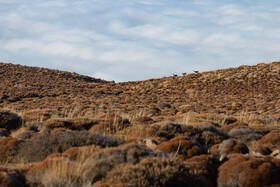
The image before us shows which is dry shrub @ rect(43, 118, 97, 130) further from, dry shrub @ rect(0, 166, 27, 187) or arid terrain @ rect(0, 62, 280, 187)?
dry shrub @ rect(0, 166, 27, 187)

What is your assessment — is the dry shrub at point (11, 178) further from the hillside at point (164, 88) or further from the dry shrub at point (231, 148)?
the hillside at point (164, 88)

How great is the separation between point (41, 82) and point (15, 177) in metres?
45.3

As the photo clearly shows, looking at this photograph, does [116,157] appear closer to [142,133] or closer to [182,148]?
[182,148]

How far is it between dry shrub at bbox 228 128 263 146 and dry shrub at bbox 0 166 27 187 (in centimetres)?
803

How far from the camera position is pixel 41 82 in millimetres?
48969

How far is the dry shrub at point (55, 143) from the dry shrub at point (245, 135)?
516 cm

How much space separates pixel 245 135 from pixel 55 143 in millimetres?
6838

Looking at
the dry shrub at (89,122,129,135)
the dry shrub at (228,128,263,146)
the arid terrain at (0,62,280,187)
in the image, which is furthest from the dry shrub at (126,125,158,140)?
the dry shrub at (228,128,263,146)

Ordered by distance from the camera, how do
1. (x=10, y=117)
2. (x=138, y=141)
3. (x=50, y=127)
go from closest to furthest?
1. (x=138, y=141)
2. (x=50, y=127)
3. (x=10, y=117)

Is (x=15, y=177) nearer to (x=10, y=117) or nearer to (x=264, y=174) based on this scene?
(x=264, y=174)

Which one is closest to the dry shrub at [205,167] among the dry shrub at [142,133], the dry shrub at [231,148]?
the dry shrub at [231,148]

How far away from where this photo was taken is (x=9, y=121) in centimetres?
1312

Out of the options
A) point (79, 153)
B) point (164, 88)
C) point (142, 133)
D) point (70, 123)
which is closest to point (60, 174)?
point (79, 153)

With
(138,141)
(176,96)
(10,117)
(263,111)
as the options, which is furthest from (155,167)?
(176,96)
